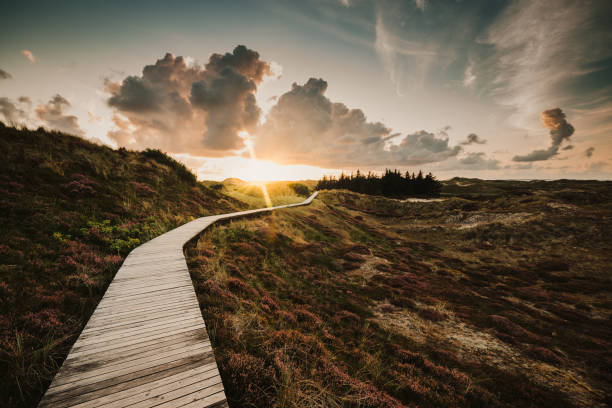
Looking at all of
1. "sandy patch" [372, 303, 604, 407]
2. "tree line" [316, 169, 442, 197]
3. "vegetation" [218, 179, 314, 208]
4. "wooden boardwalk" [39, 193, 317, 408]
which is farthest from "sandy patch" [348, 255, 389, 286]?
"tree line" [316, 169, 442, 197]

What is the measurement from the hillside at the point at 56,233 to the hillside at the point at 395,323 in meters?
2.59

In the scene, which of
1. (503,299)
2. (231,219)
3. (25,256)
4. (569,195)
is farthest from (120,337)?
(569,195)

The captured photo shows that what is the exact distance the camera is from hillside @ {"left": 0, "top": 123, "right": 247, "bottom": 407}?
3811mm

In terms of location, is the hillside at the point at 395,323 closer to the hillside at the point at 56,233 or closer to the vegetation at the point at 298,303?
the vegetation at the point at 298,303

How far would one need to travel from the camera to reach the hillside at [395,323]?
447 cm

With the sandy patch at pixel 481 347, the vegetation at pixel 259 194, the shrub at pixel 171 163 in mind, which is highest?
the shrub at pixel 171 163

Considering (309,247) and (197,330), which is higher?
(197,330)

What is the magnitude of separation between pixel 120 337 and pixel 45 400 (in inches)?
46.4

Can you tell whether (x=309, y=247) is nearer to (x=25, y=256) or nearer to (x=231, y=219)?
(x=231, y=219)

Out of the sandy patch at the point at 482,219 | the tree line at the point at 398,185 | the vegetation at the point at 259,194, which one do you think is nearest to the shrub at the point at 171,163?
the vegetation at the point at 259,194

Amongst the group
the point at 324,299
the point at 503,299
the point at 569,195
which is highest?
the point at 569,195

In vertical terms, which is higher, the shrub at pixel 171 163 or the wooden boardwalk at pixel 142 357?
the shrub at pixel 171 163

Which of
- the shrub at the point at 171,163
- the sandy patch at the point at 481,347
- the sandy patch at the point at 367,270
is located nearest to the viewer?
the sandy patch at the point at 481,347

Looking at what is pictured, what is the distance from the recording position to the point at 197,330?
3959 millimetres
